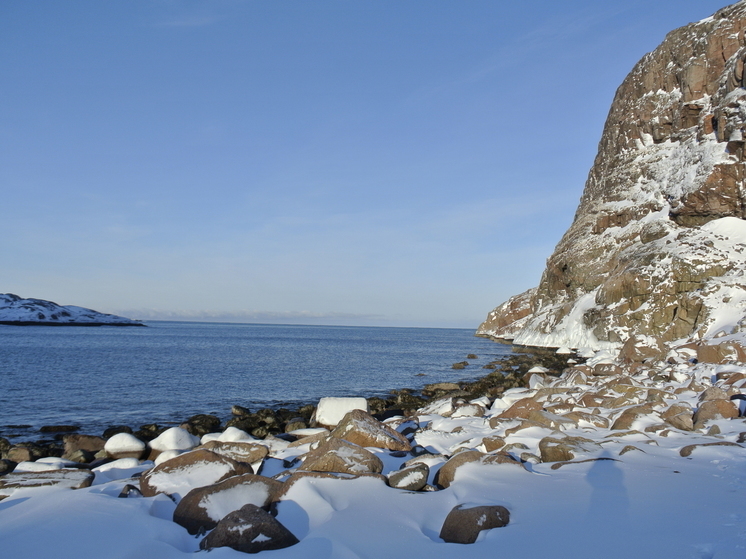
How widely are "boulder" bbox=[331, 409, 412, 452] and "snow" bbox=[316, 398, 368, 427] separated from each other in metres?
6.40

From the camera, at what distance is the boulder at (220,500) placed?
20.6 ft

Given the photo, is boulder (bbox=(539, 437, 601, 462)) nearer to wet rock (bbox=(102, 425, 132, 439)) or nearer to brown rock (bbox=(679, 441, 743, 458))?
brown rock (bbox=(679, 441, 743, 458))

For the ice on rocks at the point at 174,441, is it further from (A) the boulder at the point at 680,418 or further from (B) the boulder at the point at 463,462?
(A) the boulder at the point at 680,418

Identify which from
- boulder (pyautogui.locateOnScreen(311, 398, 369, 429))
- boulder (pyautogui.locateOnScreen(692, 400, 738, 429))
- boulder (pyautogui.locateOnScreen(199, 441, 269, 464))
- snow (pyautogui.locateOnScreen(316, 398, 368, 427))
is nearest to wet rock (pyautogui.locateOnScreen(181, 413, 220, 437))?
boulder (pyautogui.locateOnScreen(311, 398, 369, 429))

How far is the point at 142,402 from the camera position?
23.5 meters

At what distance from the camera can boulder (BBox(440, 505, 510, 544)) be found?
523cm

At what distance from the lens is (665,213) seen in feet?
179

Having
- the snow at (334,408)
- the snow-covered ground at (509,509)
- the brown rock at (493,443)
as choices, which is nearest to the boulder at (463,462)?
the snow-covered ground at (509,509)

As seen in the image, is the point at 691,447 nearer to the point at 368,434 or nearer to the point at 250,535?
the point at 368,434

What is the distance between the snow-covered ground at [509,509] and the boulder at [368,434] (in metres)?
0.53

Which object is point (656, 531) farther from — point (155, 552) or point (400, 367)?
point (400, 367)

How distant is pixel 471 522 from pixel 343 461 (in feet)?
9.78

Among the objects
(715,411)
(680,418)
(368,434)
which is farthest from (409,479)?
(715,411)

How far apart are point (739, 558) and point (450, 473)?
3.94m
